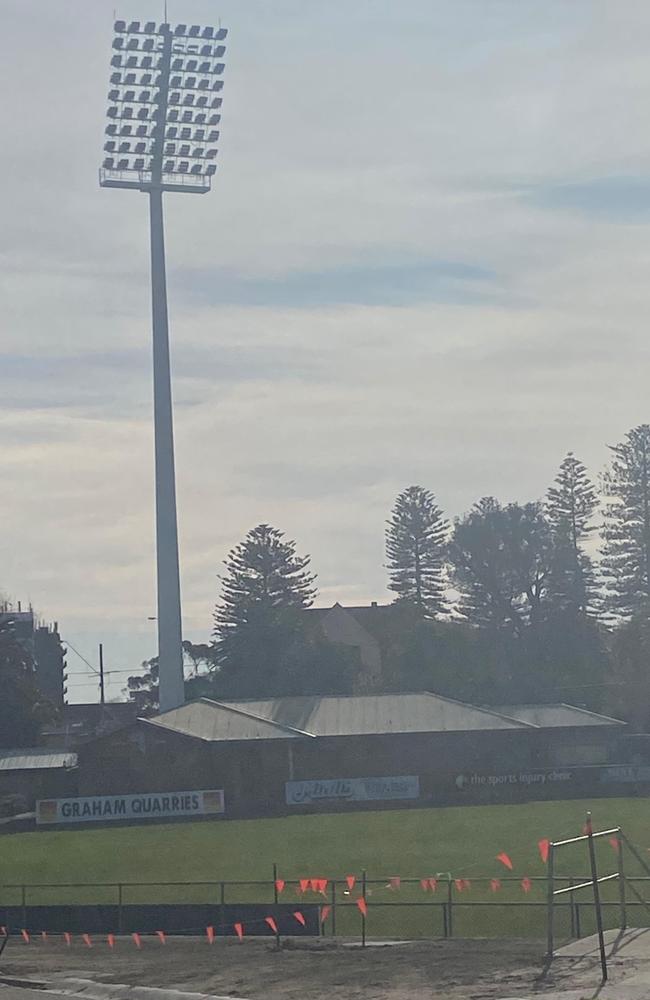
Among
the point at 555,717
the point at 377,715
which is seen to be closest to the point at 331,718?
the point at 377,715

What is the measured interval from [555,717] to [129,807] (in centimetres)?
2603

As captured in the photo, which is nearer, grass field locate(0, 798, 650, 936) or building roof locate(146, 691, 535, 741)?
grass field locate(0, 798, 650, 936)

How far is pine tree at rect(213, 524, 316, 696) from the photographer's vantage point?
120m

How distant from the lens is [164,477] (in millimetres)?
80875

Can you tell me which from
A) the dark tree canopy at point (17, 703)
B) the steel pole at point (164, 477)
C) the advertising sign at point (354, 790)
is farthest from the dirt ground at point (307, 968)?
the dark tree canopy at point (17, 703)

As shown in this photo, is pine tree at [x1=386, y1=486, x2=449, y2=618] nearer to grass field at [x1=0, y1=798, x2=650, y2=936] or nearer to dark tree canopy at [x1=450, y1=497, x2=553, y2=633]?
dark tree canopy at [x1=450, y1=497, x2=553, y2=633]

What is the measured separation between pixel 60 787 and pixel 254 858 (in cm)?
2292

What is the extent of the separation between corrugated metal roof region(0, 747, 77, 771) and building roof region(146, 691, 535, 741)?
20.5 ft

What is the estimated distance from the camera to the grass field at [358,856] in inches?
1335

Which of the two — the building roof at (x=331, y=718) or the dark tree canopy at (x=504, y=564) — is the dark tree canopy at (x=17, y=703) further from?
the dark tree canopy at (x=504, y=564)

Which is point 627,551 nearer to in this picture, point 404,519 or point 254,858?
point 404,519

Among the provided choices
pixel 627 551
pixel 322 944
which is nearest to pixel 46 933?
pixel 322 944

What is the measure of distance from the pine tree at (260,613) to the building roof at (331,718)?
34.9m

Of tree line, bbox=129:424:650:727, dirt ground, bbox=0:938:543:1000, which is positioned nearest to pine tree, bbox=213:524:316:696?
tree line, bbox=129:424:650:727
